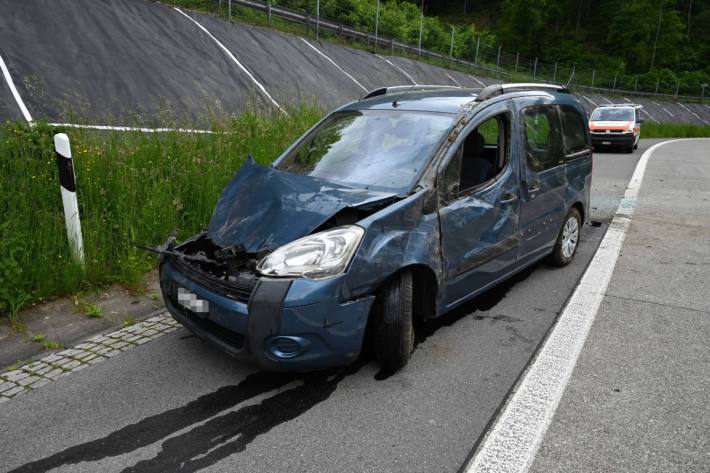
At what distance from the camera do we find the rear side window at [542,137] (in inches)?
183

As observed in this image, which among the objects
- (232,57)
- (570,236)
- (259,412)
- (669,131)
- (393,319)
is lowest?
(669,131)

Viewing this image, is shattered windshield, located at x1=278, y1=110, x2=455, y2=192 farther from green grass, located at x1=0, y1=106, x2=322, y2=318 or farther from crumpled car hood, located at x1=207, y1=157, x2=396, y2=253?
green grass, located at x1=0, y1=106, x2=322, y2=318

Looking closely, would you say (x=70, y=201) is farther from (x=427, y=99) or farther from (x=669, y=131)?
(x=669, y=131)

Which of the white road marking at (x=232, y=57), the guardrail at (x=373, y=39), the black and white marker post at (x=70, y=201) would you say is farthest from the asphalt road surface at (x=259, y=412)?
the guardrail at (x=373, y=39)

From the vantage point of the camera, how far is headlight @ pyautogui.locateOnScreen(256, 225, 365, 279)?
298cm

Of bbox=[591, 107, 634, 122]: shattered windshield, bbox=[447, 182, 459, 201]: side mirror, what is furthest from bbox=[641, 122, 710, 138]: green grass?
bbox=[447, 182, 459, 201]: side mirror

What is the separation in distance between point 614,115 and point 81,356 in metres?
21.6

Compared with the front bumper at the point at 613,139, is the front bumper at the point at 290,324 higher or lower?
higher

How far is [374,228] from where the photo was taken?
313 cm

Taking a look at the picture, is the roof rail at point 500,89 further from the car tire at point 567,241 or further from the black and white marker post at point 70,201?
the black and white marker post at point 70,201

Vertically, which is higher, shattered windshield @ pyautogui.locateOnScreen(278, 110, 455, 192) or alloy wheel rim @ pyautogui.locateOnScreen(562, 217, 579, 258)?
shattered windshield @ pyautogui.locateOnScreen(278, 110, 455, 192)

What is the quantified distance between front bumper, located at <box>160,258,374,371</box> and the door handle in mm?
1632

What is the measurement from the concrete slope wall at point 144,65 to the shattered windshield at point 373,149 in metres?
3.05

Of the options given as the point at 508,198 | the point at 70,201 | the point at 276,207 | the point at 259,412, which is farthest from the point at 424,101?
the point at 70,201
